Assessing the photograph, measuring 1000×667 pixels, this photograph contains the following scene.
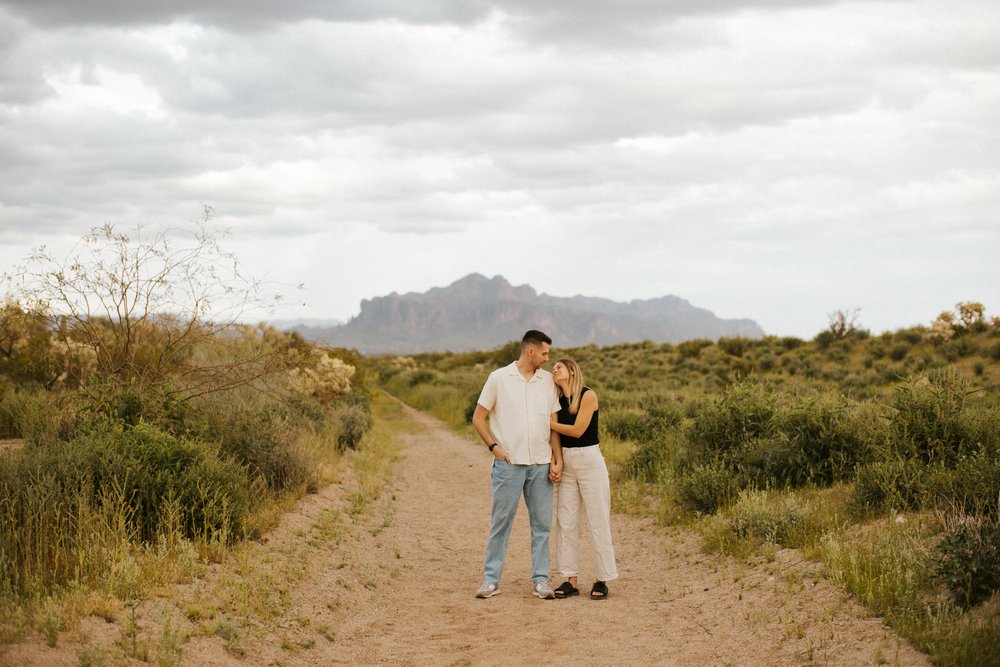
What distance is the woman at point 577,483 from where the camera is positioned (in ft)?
24.8

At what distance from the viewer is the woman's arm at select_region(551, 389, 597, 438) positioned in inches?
295

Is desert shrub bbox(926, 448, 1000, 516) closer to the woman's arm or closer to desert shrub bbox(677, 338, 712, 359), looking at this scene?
the woman's arm

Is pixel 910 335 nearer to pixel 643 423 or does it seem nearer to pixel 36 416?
pixel 643 423

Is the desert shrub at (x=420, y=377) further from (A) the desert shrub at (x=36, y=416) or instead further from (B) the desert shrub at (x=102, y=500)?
(B) the desert shrub at (x=102, y=500)

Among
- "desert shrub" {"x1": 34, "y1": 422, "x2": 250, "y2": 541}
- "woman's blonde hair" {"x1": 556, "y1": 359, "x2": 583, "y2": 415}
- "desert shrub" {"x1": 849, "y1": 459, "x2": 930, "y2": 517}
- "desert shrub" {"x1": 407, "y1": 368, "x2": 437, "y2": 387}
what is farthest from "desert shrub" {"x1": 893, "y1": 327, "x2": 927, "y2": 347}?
"desert shrub" {"x1": 34, "y1": 422, "x2": 250, "y2": 541}

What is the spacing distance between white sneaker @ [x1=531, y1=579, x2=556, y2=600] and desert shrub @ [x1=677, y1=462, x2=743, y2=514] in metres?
3.30

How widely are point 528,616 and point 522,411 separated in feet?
6.21

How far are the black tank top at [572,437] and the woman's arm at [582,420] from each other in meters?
0.06

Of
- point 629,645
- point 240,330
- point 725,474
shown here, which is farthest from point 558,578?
point 240,330

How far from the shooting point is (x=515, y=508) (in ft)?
25.3

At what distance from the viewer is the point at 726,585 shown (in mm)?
7848

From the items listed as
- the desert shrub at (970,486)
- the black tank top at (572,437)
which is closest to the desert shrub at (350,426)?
the black tank top at (572,437)

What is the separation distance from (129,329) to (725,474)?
331 inches

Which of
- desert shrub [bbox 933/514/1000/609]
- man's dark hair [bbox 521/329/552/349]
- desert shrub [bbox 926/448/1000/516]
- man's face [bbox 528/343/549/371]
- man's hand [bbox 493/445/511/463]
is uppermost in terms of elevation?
man's dark hair [bbox 521/329/552/349]
